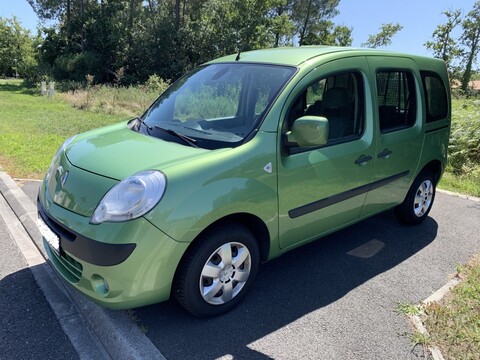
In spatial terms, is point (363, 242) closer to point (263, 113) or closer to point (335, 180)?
point (335, 180)

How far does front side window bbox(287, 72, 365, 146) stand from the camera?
3207 mm

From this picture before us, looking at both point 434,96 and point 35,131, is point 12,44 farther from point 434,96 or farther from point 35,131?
point 434,96

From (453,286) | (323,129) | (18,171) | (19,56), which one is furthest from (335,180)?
(19,56)

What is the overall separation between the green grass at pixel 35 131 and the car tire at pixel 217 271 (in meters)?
4.20

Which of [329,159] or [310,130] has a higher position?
[310,130]

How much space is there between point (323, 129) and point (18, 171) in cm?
512

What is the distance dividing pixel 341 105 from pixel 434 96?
153 cm

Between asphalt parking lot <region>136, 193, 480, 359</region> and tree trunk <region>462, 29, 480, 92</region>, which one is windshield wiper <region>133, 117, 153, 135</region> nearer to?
asphalt parking lot <region>136, 193, 480, 359</region>

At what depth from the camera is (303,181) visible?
2.90 m

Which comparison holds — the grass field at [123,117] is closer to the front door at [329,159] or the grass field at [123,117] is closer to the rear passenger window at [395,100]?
the front door at [329,159]

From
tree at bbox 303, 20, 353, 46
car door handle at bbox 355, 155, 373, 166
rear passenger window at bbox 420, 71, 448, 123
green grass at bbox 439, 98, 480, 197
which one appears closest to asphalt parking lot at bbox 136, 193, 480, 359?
car door handle at bbox 355, 155, 373, 166

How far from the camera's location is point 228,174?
8.16 feet

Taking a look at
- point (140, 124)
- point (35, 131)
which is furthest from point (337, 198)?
point (35, 131)

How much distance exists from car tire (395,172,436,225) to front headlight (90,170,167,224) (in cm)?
301
